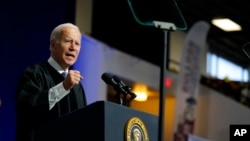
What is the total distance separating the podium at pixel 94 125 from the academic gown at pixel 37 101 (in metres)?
0.10

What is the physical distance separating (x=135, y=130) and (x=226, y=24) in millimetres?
10244

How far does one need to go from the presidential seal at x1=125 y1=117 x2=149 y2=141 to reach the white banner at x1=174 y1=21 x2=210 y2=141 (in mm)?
7190

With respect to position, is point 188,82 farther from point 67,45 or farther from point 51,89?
point 51,89

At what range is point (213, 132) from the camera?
1331 cm

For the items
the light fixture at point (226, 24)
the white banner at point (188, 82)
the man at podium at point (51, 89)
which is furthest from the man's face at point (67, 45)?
the light fixture at point (226, 24)

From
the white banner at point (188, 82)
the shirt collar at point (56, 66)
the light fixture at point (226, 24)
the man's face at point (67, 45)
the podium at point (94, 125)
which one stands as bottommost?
the podium at point (94, 125)

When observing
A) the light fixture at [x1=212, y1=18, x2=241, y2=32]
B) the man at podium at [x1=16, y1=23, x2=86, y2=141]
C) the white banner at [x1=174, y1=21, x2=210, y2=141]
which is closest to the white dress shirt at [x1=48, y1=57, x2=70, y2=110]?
the man at podium at [x1=16, y1=23, x2=86, y2=141]

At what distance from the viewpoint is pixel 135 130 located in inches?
115

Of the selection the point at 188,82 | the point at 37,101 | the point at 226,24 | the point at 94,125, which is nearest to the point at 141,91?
the point at 188,82

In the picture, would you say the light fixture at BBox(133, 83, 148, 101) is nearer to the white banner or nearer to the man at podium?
the white banner

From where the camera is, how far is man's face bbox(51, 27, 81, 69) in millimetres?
3256

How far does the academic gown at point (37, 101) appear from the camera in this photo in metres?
3.01

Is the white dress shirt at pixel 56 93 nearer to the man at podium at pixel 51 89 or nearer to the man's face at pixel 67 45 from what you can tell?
the man at podium at pixel 51 89

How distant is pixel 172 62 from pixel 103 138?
9737mm
